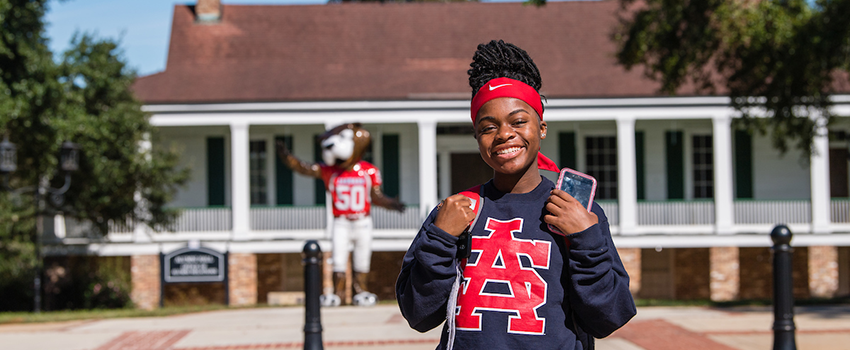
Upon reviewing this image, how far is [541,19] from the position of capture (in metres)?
20.3

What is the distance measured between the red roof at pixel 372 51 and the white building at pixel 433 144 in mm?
55

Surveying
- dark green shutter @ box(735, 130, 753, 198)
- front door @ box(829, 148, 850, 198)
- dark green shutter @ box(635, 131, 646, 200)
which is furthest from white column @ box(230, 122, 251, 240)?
front door @ box(829, 148, 850, 198)

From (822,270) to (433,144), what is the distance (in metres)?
9.88

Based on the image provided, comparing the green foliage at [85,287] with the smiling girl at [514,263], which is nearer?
the smiling girl at [514,263]

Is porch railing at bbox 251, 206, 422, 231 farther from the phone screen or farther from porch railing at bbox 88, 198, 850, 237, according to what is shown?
the phone screen

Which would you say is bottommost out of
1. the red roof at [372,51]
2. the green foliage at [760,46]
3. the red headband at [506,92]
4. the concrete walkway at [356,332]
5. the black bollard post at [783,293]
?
the concrete walkway at [356,332]

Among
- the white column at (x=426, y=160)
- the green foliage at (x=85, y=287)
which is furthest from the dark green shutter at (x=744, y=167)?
the green foliage at (x=85, y=287)

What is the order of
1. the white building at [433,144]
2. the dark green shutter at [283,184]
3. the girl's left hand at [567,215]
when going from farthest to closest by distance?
the dark green shutter at [283,184] → the white building at [433,144] → the girl's left hand at [567,215]

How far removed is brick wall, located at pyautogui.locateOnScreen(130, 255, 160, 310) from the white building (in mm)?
43

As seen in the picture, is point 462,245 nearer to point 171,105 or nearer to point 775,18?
point 775,18

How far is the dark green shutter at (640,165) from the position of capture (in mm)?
18969

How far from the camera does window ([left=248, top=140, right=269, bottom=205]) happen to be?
62.1 feet

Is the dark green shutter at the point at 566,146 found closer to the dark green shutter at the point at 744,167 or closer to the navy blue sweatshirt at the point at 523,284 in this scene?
the dark green shutter at the point at 744,167

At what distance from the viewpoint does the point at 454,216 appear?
214 centimetres
